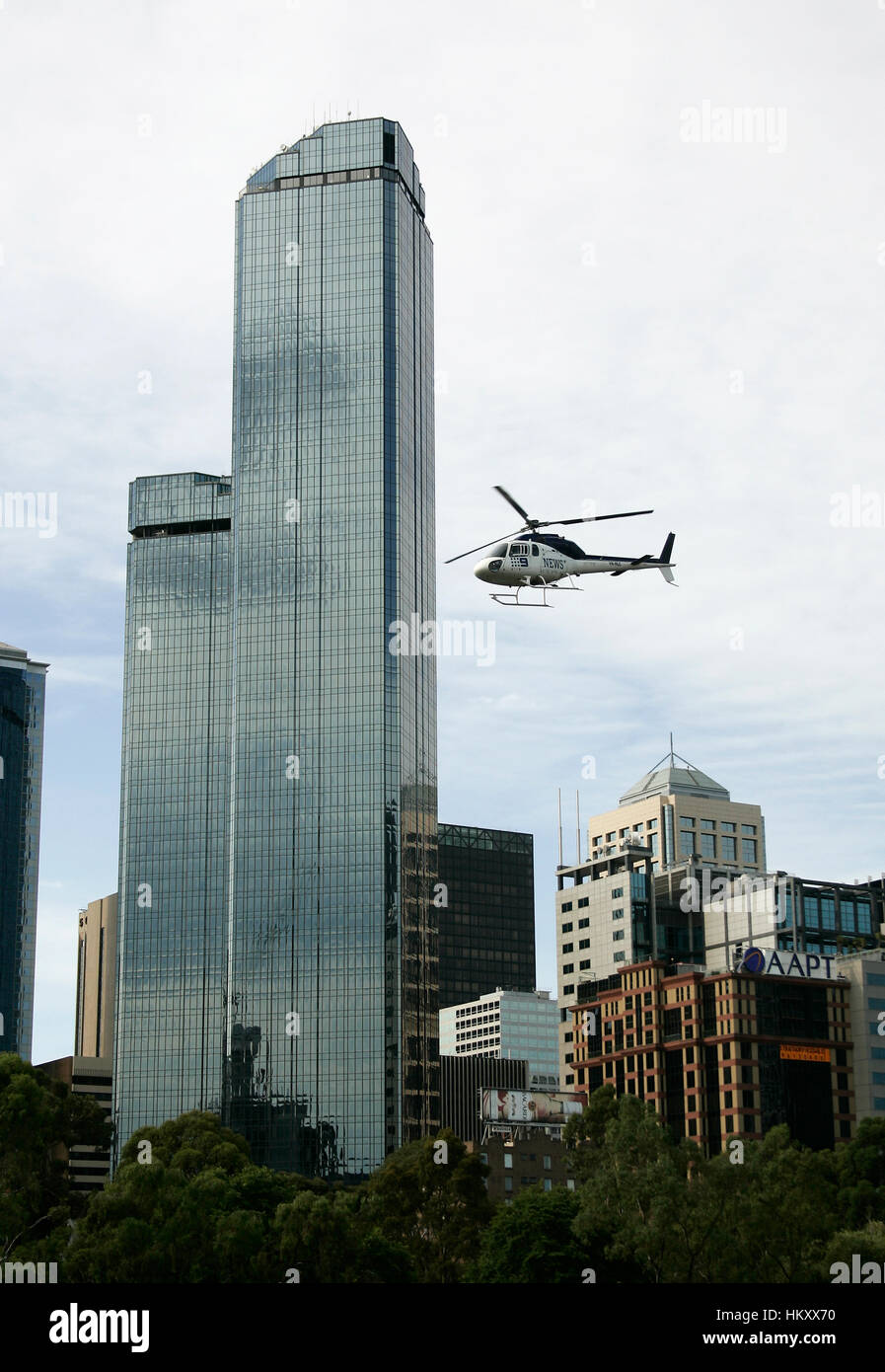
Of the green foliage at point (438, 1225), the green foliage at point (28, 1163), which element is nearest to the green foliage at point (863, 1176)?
the green foliage at point (438, 1225)

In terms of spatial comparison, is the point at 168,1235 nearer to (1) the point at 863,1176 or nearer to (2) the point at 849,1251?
(2) the point at 849,1251

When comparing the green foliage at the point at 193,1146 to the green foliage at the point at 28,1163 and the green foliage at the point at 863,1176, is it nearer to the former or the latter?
the green foliage at the point at 28,1163

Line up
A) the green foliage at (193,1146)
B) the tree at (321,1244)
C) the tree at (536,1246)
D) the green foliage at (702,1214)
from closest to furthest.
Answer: the green foliage at (702,1214), the tree at (321,1244), the tree at (536,1246), the green foliage at (193,1146)

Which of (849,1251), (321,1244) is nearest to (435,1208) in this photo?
(321,1244)

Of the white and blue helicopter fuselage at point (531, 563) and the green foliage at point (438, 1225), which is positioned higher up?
the white and blue helicopter fuselage at point (531, 563)

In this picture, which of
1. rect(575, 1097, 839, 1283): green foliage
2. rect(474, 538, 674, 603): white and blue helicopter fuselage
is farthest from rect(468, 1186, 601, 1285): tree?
rect(474, 538, 674, 603): white and blue helicopter fuselage

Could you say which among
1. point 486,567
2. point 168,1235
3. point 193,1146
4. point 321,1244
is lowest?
point 321,1244

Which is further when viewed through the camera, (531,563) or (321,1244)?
(531,563)

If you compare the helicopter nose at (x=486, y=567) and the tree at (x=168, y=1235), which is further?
the helicopter nose at (x=486, y=567)
